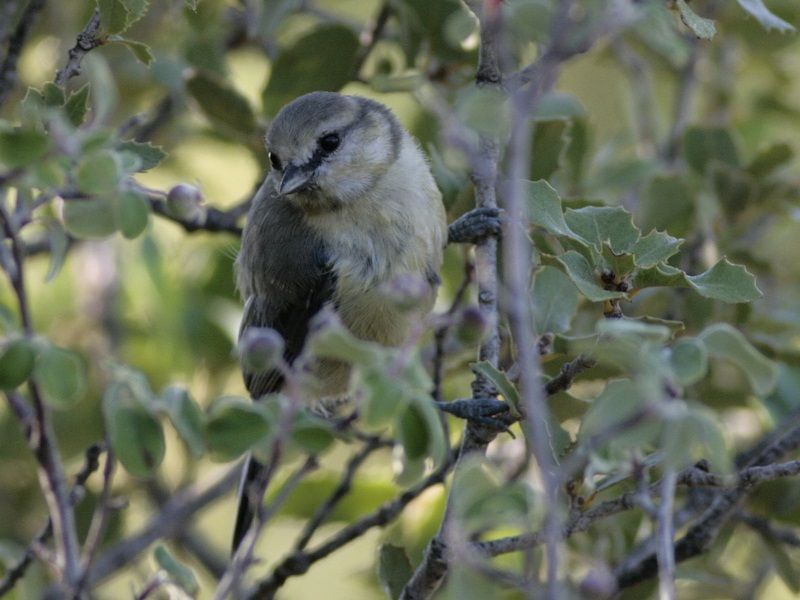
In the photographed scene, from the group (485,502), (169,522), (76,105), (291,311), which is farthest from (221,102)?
(485,502)

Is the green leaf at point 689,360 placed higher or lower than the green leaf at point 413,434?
higher

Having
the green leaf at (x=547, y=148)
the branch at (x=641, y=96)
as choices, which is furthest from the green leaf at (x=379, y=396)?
the branch at (x=641, y=96)

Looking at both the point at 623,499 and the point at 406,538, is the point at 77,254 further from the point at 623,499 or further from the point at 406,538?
the point at 623,499

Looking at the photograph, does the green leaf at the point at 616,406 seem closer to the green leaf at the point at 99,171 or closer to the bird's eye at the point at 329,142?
the green leaf at the point at 99,171

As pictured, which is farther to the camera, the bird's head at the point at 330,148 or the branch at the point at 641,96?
the branch at the point at 641,96

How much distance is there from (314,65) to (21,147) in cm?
161

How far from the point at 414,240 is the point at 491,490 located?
5.59 feet

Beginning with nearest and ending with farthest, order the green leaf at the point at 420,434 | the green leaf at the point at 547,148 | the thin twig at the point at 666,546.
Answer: the thin twig at the point at 666,546 → the green leaf at the point at 420,434 → the green leaf at the point at 547,148

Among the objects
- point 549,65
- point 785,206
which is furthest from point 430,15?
point 549,65

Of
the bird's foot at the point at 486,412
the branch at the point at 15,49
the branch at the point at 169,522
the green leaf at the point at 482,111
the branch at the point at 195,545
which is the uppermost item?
the green leaf at the point at 482,111

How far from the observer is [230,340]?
10.9 ft

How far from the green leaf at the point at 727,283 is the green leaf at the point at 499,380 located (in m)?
0.33

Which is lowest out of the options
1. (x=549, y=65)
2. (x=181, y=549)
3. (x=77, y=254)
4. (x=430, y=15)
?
(x=181, y=549)

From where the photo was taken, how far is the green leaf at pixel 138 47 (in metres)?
2.07
